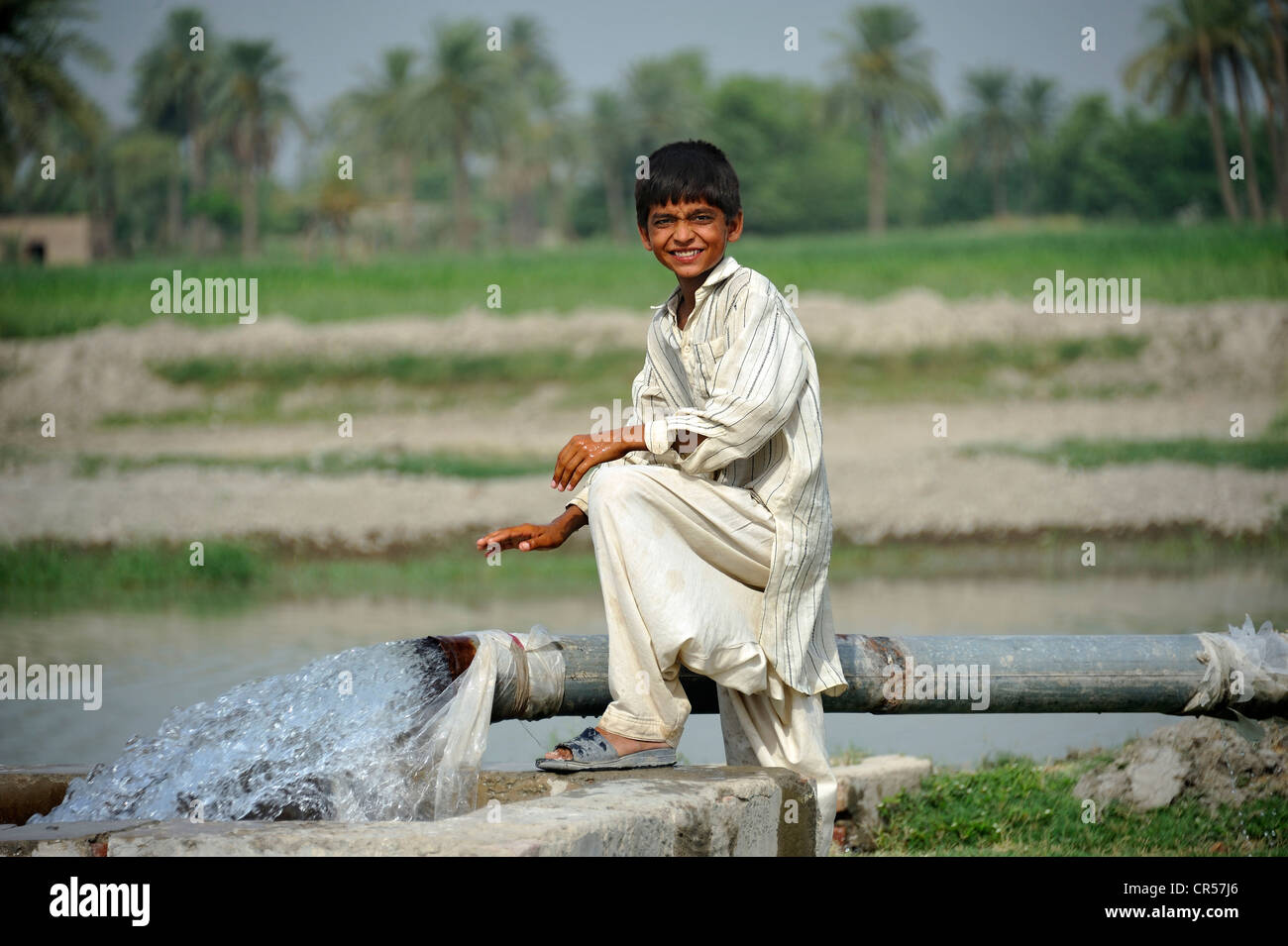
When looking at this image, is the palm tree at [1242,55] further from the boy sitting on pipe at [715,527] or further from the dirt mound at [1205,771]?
the boy sitting on pipe at [715,527]

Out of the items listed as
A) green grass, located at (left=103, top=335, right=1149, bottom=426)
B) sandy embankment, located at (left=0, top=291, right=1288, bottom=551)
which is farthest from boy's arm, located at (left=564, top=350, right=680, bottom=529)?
green grass, located at (left=103, top=335, right=1149, bottom=426)

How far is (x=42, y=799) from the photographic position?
388 cm

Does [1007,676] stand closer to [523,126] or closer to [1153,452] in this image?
[1153,452]

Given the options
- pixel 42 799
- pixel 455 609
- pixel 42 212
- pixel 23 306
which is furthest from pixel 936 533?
pixel 42 212

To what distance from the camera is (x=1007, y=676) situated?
168 inches

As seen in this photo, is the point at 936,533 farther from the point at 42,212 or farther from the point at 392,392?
the point at 42,212

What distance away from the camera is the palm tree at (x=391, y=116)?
22016mm

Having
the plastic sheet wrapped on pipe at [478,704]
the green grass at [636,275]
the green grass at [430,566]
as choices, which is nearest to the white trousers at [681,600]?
the plastic sheet wrapped on pipe at [478,704]

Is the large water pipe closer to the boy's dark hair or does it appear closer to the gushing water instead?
the gushing water

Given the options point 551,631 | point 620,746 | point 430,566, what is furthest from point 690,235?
point 430,566

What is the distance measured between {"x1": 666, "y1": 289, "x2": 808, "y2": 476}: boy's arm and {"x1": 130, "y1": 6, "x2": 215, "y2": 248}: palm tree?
18.8 meters

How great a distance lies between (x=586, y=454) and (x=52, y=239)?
60.4 ft

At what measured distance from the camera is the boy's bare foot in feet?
11.9

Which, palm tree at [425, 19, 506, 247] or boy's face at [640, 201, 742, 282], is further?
palm tree at [425, 19, 506, 247]
